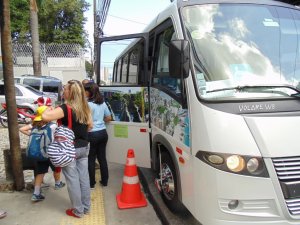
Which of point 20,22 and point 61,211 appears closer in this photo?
point 61,211

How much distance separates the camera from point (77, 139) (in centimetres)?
432

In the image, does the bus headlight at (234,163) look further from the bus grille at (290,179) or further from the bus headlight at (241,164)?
the bus grille at (290,179)

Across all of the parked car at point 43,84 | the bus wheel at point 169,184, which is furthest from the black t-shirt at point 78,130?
the parked car at point 43,84

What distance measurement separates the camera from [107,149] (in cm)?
582

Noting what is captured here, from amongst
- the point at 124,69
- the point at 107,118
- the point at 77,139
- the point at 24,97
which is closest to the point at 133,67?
the point at 124,69

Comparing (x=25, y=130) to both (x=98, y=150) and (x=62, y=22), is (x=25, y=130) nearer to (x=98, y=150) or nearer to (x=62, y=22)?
(x=98, y=150)

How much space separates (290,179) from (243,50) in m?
1.34

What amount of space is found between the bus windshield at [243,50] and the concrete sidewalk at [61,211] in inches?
79.8

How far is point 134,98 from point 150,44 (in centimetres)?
84

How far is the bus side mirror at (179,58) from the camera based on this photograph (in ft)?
11.0

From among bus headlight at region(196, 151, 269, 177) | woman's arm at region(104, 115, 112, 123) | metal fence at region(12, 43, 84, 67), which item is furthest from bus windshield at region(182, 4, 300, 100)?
metal fence at region(12, 43, 84, 67)

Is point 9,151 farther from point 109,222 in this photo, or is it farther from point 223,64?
point 223,64

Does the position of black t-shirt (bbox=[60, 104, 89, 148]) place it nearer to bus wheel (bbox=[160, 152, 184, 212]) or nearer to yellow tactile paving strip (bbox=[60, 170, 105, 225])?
yellow tactile paving strip (bbox=[60, 170, 105, 225])

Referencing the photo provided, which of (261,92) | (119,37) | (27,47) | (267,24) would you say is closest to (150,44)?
(119,37)
